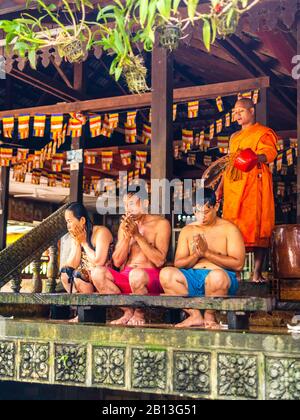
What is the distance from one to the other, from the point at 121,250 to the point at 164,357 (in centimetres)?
153

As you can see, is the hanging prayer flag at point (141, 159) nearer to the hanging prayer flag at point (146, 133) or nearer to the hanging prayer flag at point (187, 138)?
the hanging prayer flag at point (146, 133)

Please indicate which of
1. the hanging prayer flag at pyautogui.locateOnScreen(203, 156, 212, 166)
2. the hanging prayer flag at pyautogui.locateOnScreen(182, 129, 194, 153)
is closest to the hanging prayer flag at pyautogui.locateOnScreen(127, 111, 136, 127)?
the hanging prayer flag at pyautogui.locateOnScreen(182, 129, 194, 153)

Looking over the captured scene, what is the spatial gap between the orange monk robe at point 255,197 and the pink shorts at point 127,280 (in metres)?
1.70

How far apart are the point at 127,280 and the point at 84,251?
614 mm

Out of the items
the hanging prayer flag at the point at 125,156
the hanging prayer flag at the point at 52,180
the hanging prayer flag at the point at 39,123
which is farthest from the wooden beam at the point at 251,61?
the hanging prayer flag at the point at 52,180

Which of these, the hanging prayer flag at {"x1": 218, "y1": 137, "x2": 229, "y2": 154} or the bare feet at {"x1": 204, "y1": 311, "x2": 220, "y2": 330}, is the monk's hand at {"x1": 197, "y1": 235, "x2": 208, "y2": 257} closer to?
the bare feet at {"x1": 204, "y1": 311, "x2": 220, "y2": 330}

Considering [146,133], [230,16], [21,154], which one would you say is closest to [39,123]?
[146,133]

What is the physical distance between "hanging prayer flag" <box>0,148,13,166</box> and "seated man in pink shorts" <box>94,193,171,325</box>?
7272mm

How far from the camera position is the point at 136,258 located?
5574mm

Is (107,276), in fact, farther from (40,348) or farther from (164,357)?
(164,357)

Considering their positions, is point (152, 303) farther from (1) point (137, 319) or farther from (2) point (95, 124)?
(2) point (95, 124)

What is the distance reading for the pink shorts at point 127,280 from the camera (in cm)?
529

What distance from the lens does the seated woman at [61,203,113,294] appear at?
18.2 feet

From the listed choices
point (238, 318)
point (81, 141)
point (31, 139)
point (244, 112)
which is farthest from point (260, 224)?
point (31, 139)
